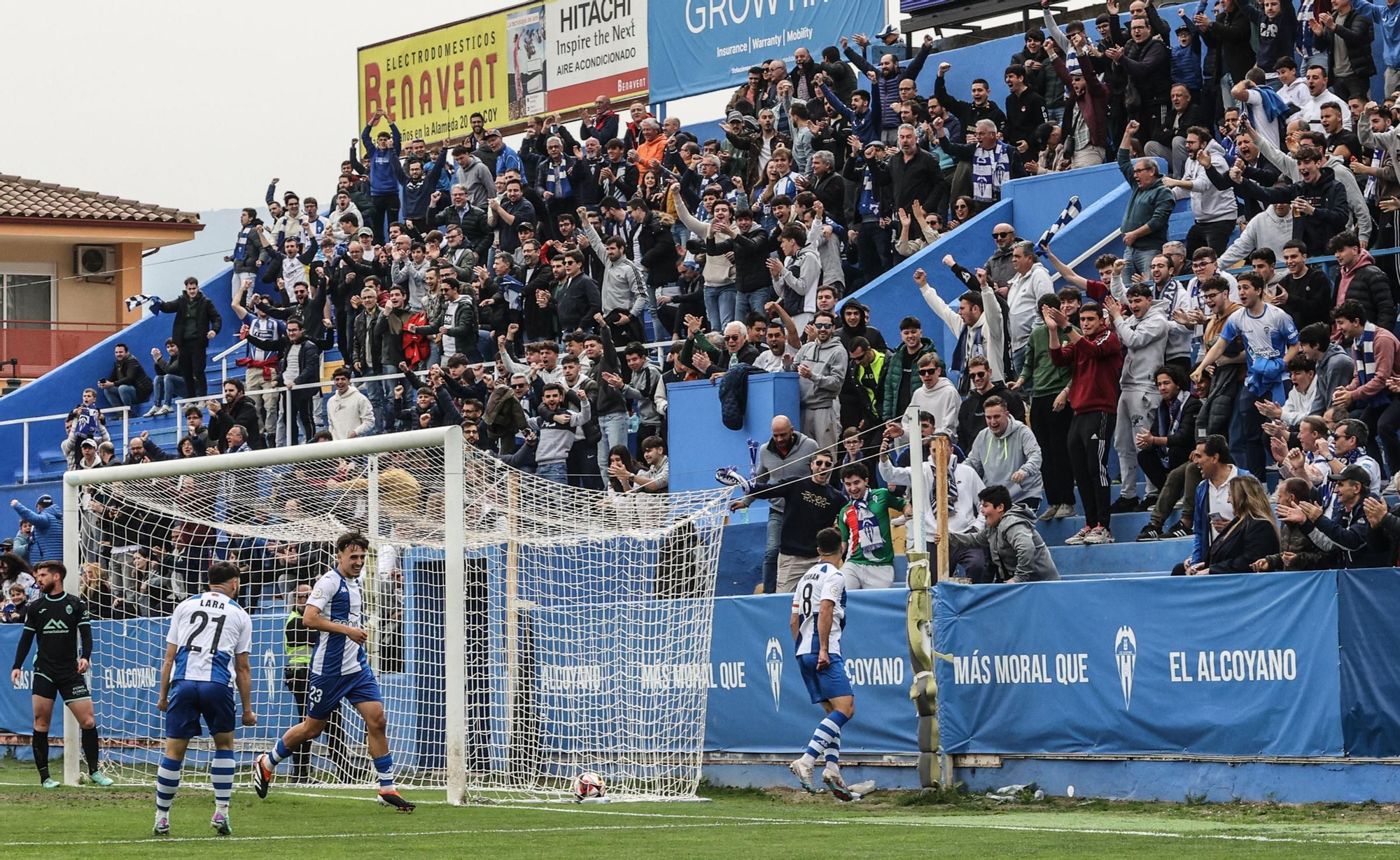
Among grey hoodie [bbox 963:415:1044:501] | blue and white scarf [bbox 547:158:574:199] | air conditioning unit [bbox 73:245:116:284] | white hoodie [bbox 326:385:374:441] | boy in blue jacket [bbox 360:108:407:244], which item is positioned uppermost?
air conditioning unit [bbox 73:245:116:284]

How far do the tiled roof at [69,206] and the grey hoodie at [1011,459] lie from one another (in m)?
32.3

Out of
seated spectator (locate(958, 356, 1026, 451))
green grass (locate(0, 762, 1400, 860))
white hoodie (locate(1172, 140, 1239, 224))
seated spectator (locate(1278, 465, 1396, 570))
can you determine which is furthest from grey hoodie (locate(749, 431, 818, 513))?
seated spectator (locate(1278, 465, 1396, 570))

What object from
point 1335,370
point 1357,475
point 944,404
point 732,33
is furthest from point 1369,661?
point 732,33

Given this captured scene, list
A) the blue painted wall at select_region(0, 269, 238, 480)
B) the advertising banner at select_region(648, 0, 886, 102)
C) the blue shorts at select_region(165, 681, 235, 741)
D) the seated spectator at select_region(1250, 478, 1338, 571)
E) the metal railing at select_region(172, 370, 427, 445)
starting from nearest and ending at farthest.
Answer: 1. the seated spectator at select_region(1250, 478, 1338, 571)
2. the blue shorts at select_region(165, 681, 235, 741)
3. the metal railing at select_region(172, 370, 427, 445)
4. the advertising banner at select_region(648, 0, 886, 102)
5. the blue painted wall at select_region(0, 269, 238, 480)

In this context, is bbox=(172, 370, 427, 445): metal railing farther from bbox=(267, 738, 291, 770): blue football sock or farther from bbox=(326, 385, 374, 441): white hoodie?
bbox=(267, 738, 291, 770): blue football sock

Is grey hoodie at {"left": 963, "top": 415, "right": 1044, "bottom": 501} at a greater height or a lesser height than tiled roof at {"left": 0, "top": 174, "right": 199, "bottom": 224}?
lesser

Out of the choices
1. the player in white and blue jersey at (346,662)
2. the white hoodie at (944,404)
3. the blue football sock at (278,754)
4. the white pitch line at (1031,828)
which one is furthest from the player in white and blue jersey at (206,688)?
the white hoodie at (944,404)

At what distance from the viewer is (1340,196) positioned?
16.7 metres

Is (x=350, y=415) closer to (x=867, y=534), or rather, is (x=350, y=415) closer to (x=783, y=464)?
(x=783, y=464)

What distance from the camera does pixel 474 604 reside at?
54.9ft

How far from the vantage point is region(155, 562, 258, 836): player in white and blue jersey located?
524 inches

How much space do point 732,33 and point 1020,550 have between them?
18.0m

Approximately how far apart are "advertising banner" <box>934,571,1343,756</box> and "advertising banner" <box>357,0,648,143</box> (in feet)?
67.7

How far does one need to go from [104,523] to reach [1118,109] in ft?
38.0
